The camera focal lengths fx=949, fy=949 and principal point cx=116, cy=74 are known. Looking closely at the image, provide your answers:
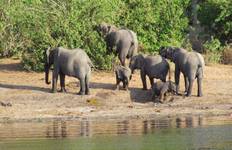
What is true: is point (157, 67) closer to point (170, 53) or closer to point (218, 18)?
point (170, 53)

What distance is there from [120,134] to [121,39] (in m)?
A: 9.89

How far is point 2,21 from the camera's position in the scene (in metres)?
33.1

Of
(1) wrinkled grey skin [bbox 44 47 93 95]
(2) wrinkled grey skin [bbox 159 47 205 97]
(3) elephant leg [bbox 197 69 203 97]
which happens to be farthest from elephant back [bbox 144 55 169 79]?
(1) wrinkled grey skin [bbox 44 47 93 95]

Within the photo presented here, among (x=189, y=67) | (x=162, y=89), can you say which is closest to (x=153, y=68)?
(x=189, y=67)

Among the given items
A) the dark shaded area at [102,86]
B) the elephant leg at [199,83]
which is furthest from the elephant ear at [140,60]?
the elephant leg at [199,83]

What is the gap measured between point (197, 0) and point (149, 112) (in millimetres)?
19432

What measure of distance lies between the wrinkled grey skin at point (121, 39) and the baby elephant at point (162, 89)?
2.92m

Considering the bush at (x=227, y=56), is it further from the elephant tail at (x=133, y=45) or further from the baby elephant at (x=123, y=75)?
the baby elephant at (x=123, y=75)

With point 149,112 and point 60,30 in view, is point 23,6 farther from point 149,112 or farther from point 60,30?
point 149,112

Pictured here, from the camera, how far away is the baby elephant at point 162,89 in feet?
95.7

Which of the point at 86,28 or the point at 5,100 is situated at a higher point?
the point at 86,28

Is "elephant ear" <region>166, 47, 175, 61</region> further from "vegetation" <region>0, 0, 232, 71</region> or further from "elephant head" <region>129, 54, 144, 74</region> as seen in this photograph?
"vegetation" <region>0, 0, 232, 71</region>

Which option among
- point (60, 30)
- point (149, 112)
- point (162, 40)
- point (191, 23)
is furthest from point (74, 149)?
point (191, 23)

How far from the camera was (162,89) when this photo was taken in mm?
29109
